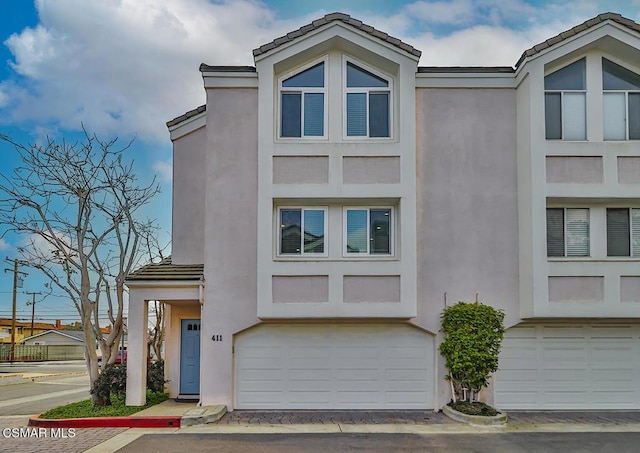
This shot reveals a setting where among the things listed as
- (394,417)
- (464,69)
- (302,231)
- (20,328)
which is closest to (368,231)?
(302,231)

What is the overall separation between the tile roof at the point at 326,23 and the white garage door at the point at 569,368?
7.33 meters

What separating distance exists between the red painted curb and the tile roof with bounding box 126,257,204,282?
3.09 meters

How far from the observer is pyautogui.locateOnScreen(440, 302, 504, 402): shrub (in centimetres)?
1183

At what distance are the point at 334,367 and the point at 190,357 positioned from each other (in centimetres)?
391

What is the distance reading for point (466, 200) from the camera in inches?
520

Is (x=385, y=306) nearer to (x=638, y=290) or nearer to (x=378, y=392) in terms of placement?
(x=378, y=392)

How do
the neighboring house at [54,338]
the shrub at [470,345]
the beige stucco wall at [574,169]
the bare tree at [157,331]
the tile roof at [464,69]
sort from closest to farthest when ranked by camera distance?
the shrub at [470,345]
the beige stucco wall at [574,169]
the tile roof at [464,69]
the bare tree at [157,331]
the neighboring house at [54,338]

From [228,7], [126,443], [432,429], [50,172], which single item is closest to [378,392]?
[432,429]

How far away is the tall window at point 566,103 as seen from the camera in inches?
513

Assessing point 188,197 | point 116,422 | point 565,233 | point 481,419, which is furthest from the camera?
point 188,197

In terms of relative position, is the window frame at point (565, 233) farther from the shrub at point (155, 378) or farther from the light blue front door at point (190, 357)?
the shrub at point (155, 378)

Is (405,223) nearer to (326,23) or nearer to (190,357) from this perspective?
(326,23)

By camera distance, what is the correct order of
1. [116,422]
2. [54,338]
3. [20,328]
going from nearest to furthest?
[116,422] → [54,338] → [20,328]

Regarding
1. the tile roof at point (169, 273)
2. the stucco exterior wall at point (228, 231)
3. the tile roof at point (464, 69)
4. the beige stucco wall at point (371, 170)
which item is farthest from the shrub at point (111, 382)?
the tile roof at point (464, 69)
